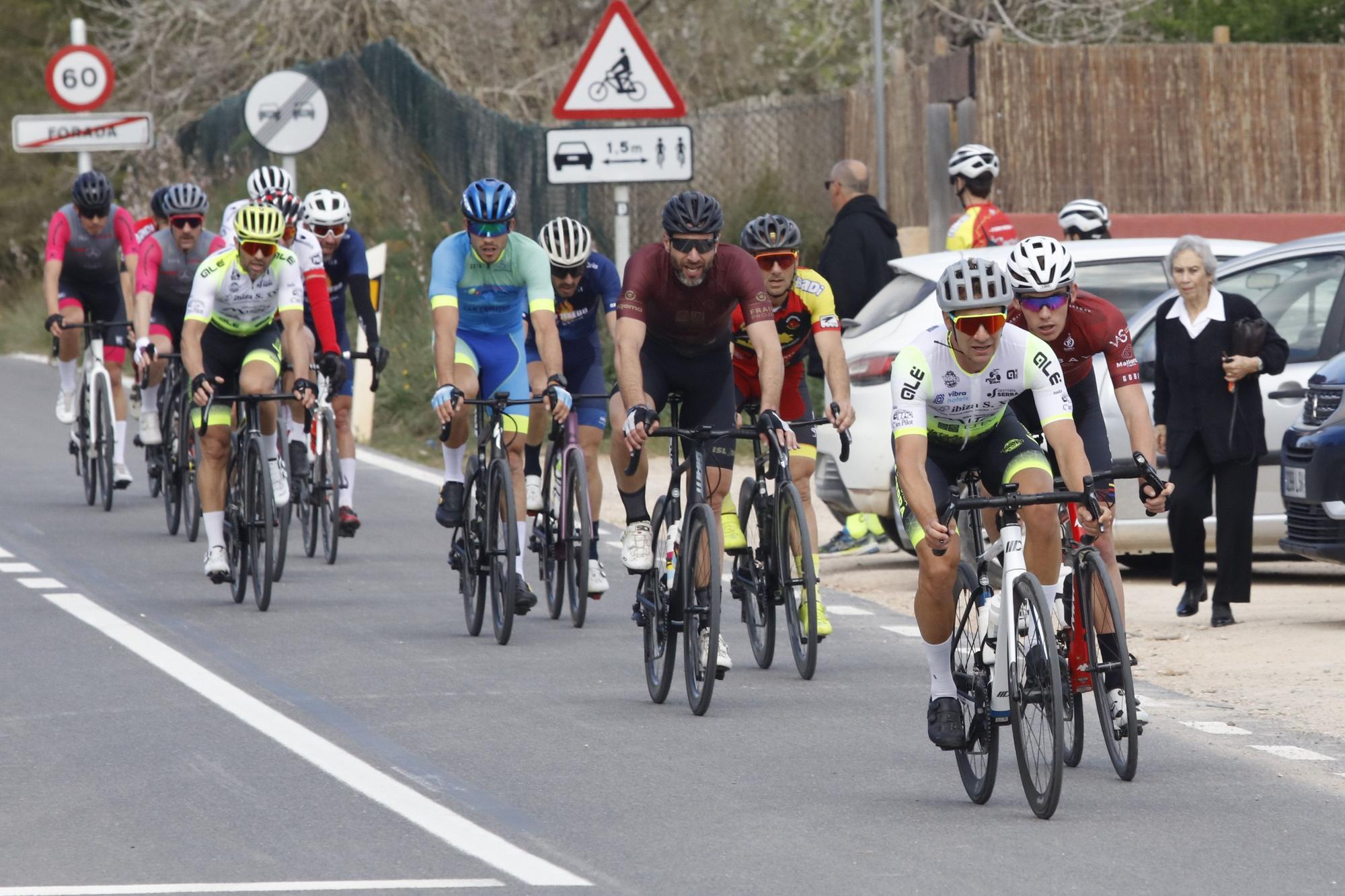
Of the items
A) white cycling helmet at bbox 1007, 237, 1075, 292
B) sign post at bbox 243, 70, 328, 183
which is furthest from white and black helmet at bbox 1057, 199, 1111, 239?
sign post at bbox 243, 70, 328, 183

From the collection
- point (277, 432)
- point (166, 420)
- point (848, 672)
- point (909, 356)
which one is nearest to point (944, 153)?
point (166, 420)

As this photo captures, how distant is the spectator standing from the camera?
47.4 ft

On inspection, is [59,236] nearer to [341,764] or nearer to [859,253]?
[859,253]

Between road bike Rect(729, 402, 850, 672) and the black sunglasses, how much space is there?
2.40 feet

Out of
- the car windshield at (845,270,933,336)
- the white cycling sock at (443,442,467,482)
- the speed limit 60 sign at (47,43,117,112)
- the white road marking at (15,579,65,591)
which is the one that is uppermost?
Answer: the speed limit 60 sign at (47,43,117,112)

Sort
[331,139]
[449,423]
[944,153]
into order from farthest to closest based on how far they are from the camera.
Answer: [331,139]
[944,153]
[449,423]

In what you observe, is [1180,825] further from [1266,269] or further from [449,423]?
[1266,269]

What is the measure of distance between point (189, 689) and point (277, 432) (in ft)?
11.2

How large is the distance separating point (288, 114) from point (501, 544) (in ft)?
36.4

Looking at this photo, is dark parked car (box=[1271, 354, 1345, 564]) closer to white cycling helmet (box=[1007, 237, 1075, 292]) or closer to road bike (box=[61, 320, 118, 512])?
white cycling helmet (box=[1007, 237, 1075, 292])

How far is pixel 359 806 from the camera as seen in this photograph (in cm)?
796

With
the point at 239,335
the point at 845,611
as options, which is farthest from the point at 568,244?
the point at 845,611

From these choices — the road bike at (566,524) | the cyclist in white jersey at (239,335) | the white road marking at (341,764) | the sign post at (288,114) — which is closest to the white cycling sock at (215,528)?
the cyclist in white jersey at (239,335)

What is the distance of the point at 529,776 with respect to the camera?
8.46 metres
